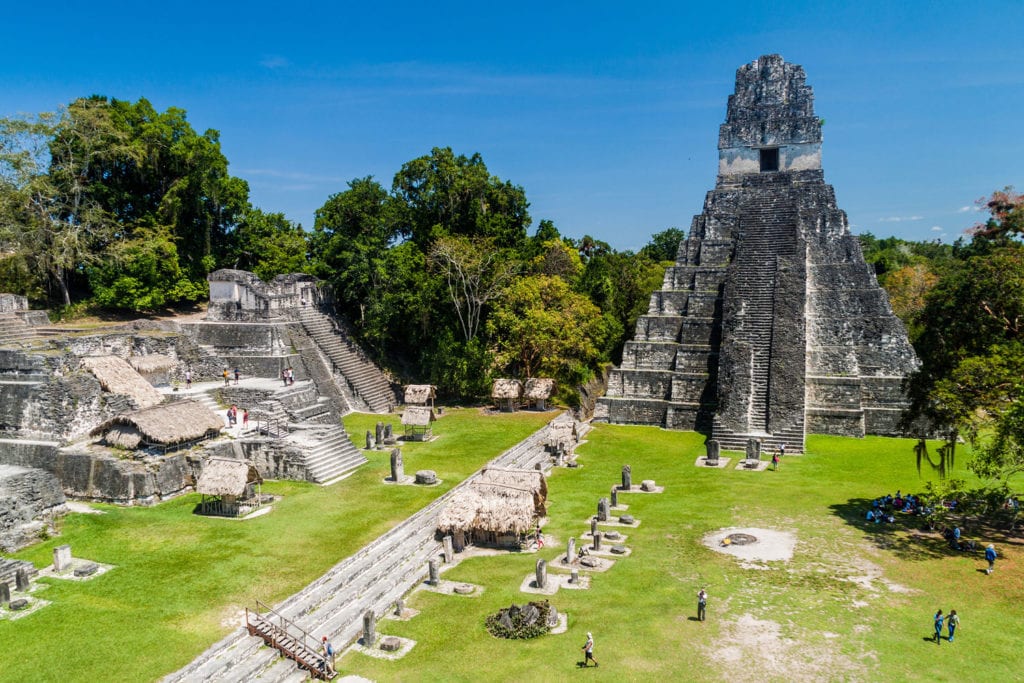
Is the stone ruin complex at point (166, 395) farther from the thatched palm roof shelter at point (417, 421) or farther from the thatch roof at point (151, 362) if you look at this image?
the thatched palm roof shelter at point (417, 421)

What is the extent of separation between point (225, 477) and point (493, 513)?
840cm

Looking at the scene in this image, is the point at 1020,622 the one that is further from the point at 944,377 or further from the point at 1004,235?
the point at 1004,235

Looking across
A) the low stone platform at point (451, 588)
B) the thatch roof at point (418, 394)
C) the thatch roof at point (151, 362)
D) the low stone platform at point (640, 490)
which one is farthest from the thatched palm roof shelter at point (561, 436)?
the thatch roof at point (151, 362)

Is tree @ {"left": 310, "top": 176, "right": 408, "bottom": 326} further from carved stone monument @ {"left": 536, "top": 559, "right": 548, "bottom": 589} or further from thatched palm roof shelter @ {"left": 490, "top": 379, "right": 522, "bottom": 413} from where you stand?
carved stone monument @ {"left": 536, "top": 559, "right": 548, "bottom": 589}

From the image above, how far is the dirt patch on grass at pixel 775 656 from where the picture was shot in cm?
1262

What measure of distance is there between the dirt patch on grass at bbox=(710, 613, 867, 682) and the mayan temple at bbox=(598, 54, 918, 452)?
49.2 feet

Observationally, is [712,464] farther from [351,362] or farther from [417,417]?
[351,362]

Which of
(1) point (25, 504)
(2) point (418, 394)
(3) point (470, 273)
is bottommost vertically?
(1) point (25, 504)

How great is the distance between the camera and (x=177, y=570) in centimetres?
1708

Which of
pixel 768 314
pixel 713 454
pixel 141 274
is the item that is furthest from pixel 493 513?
pixel 141 274

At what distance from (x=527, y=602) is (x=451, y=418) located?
63.8ft

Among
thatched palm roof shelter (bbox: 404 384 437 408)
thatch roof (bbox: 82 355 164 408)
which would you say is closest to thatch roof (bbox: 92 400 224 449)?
thatch roof (bbox: 82 355 164 408)

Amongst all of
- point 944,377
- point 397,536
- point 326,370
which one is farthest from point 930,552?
point 326,370

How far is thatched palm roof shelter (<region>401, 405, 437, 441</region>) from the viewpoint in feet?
95.8
